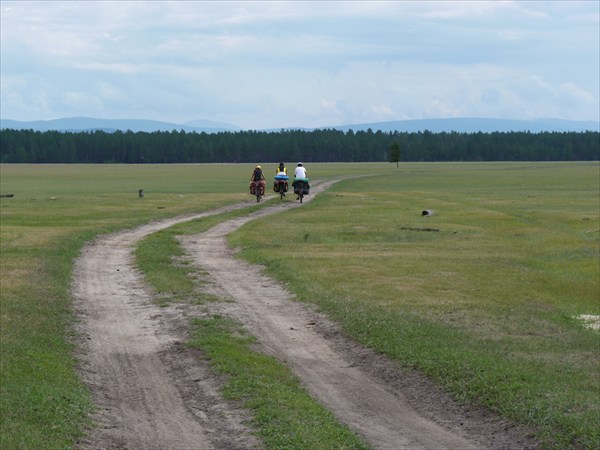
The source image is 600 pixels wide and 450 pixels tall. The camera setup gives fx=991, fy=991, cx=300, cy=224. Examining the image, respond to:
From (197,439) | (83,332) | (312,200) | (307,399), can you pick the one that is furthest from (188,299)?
(312,200)

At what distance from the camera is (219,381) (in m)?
13.5

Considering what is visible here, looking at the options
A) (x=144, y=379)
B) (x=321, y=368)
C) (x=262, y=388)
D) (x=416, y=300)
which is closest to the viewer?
(x=262, y=388)

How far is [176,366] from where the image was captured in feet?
47.4

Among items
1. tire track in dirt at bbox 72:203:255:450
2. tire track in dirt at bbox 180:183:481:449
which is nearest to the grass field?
tire track in dirt at bbox 72:203:255:450

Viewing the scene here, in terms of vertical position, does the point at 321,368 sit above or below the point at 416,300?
above

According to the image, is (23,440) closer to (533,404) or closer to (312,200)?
(533,404)

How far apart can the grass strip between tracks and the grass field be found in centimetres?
199

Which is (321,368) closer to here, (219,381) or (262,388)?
(219,381)

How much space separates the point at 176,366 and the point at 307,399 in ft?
8.61

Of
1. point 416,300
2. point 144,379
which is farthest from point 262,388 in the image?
point 416,300

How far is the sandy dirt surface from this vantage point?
11352mm

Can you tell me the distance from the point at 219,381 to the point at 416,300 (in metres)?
8.12

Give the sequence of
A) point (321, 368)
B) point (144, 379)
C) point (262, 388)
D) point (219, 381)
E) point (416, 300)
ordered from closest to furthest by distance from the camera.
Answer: point (262, 388) < point (219, 381) < point (144, 379) < point (321, 368) < point (416, 300)

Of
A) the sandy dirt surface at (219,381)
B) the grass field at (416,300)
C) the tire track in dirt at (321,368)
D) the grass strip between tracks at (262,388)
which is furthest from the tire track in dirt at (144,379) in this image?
the tire track in dirt at (321,368)
